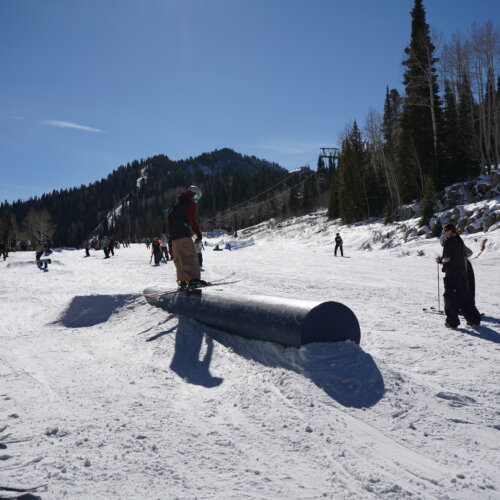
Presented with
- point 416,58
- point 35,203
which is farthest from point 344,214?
point 35,203

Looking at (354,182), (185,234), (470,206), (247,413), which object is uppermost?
(354,182)

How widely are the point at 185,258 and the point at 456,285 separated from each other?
4571 mm

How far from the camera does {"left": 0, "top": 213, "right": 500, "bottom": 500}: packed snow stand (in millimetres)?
2307

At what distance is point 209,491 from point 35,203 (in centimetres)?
22044

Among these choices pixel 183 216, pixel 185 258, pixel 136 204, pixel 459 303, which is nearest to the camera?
pixel 459 303

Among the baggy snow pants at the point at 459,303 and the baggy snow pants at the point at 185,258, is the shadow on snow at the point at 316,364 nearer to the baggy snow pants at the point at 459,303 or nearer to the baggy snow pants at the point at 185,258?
the baggy snow pants at the point at 185,258

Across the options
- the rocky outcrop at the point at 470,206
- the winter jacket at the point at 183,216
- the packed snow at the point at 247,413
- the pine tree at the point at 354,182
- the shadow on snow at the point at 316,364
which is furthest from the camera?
the pine tree at the point at 354,182

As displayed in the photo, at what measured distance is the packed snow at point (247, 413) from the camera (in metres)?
2.31

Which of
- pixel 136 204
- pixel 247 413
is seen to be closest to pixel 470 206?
pixel 247 413

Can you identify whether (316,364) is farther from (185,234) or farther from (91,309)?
(91,309)

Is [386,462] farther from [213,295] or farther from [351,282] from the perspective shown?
[351,282]

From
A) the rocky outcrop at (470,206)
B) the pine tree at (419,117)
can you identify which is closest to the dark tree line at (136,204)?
the pine tree at (419,117)

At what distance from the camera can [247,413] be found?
10.5 ft

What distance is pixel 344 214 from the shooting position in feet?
142
